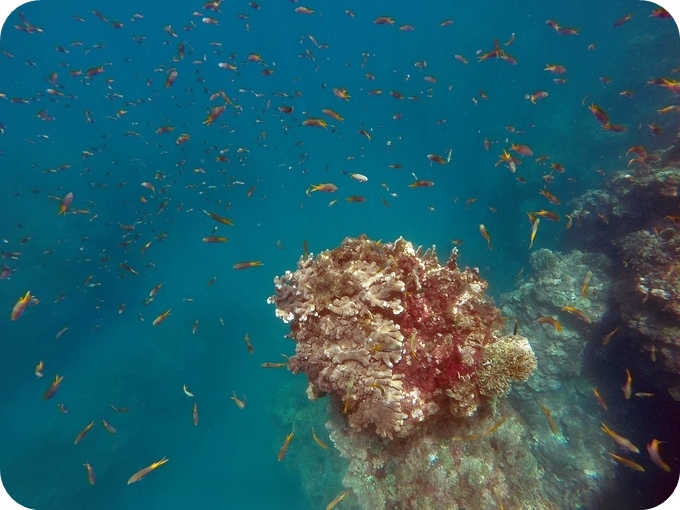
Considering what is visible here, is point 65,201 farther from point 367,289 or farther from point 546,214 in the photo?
point 546,214

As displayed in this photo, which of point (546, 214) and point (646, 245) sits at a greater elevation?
point (546, 214)

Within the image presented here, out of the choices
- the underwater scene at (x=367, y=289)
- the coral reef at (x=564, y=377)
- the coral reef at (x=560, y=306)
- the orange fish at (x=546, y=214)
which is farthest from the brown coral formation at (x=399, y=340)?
the coral reef at (x=560, y=306)

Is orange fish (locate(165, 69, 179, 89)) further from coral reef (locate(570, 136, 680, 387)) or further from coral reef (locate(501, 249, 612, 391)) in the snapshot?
coral reef (locate(570, 136, 680, 387))

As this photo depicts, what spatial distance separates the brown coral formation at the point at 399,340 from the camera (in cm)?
425

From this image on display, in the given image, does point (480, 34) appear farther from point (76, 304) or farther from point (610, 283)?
point (76, 304)

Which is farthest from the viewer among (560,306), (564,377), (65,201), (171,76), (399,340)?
(560,306)

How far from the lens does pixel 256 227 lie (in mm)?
28625

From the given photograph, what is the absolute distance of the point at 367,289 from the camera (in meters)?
4.69

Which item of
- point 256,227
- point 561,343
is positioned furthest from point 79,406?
point 561,343

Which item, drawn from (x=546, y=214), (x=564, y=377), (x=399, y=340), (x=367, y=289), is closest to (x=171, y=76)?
(x=367, y=289)

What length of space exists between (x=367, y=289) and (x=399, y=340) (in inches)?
32.2

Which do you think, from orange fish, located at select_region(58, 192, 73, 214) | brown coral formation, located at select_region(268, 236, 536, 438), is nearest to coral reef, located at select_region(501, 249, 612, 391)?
brown coral formation, located at select_region(268, 236, 536, 438)

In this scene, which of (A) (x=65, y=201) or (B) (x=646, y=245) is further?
(B) (x=646, y=245)

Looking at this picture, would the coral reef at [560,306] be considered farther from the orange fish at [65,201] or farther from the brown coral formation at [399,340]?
the orange fish at [65,201]
